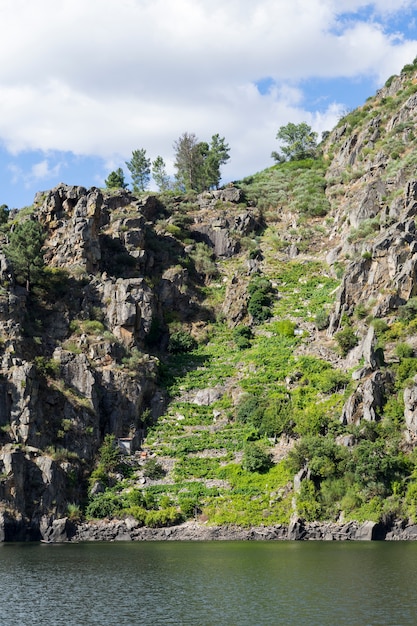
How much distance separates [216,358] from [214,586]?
49428mm

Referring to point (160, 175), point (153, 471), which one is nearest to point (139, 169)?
point (160, 175)

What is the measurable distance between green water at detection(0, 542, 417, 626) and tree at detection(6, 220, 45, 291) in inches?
1507

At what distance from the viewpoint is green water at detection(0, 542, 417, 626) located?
3444 cm

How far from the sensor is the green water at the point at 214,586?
34.4 metres

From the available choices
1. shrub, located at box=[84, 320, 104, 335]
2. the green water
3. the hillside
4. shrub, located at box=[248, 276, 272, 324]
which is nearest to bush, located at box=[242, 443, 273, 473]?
the hillside

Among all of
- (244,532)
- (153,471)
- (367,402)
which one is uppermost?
→ (367,402)

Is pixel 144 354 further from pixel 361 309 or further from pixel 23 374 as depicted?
pixel 361 309

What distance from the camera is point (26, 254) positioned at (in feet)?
285

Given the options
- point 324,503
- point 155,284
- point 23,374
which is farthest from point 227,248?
point 324,503

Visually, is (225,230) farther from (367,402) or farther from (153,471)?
(153,471)

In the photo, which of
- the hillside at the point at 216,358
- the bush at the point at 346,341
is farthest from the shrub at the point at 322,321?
the bush at the point at 346,341

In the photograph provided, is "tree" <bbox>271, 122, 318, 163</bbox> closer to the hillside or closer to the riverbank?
the hillside

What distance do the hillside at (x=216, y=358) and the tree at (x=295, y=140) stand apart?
3322cm

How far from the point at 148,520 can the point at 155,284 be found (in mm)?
39405
